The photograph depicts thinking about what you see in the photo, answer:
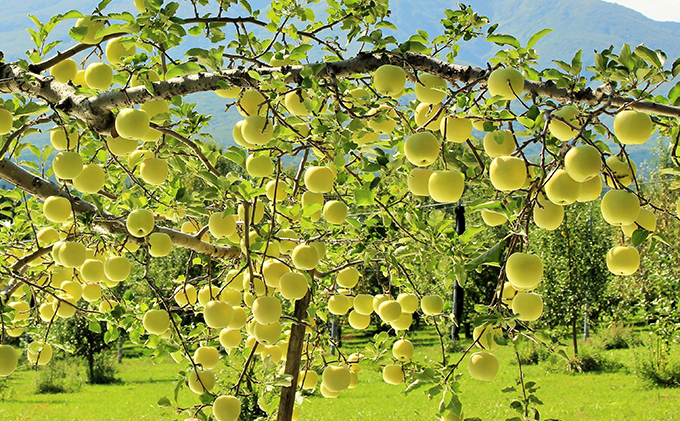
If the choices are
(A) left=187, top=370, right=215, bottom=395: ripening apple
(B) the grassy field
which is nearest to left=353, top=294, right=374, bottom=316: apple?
(A) left=187, top=370, right=215, bottom=395: ripening apple

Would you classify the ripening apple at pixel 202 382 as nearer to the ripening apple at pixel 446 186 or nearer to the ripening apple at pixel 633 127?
the ripening apple at pixel 446 186

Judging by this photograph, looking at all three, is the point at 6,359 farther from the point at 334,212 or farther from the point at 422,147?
the point at 422,147

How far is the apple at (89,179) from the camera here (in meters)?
1.56

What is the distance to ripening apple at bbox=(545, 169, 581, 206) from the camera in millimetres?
1062

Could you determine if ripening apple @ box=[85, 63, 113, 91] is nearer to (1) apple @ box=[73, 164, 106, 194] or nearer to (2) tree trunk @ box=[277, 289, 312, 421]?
(1) apple @ box=[73, 164, 106, 194]

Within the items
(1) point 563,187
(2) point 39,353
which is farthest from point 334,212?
(2) point 39,353

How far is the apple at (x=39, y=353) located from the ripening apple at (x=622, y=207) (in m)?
2.33

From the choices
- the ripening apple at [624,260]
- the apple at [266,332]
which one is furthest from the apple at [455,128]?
the apple at [266,332]

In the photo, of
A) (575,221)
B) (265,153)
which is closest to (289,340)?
(265,153)

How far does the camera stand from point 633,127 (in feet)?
3.43

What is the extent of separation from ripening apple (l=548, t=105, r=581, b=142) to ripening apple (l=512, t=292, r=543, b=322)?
0.42 meters

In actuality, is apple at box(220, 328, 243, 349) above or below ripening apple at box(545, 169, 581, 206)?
below

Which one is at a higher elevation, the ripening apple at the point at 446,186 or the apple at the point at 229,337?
the ripening apple at the point at 446,186

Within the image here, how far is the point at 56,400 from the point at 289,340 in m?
9.73
